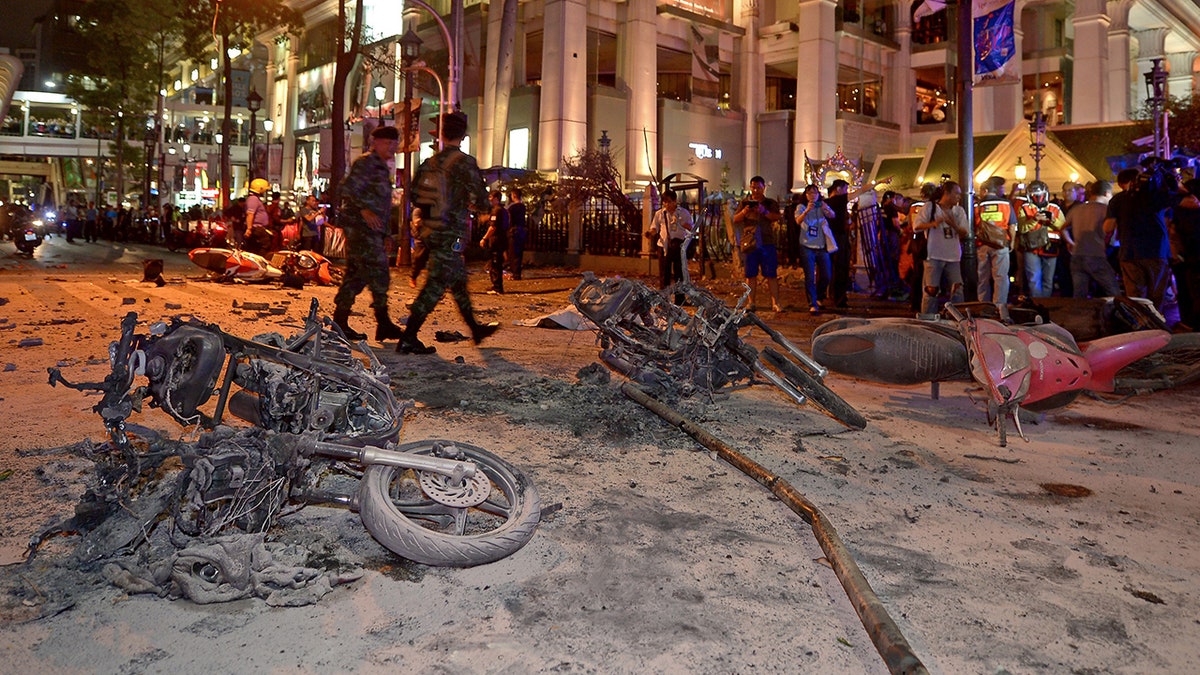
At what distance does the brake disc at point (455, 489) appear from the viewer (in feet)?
10.1

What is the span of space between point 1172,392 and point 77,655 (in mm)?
7667

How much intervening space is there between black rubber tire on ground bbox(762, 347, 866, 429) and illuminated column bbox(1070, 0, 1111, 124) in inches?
1483

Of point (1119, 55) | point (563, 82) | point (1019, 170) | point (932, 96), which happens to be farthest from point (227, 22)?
point (1119, 55)

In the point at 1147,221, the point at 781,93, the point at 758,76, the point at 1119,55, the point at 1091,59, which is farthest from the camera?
the point at 781,93

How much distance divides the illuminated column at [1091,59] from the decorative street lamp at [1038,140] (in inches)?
600

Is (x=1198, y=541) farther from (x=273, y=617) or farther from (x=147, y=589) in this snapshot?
(x=147, y=589)

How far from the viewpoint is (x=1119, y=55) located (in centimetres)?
3841

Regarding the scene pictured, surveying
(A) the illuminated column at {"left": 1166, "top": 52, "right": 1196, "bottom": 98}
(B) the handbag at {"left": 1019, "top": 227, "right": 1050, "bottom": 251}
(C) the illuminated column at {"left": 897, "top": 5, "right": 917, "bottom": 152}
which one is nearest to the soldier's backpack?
(B) the handbag at {"left": 1019, "top": 227, "right": 1050, "bottom": 251}

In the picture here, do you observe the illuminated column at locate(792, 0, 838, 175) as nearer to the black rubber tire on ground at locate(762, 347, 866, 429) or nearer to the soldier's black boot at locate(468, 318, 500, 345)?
the soldier's black boot at locate(468, 318, 500, 345)

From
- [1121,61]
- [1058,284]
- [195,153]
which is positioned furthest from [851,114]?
[195,153]

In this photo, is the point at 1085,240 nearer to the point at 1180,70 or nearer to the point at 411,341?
Result: the point at 411,341

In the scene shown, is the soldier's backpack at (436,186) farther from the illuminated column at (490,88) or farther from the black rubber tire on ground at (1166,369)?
the illuminated column at (490,88)

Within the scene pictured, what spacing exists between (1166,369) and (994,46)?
15084mm

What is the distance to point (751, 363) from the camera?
5.65 meters
